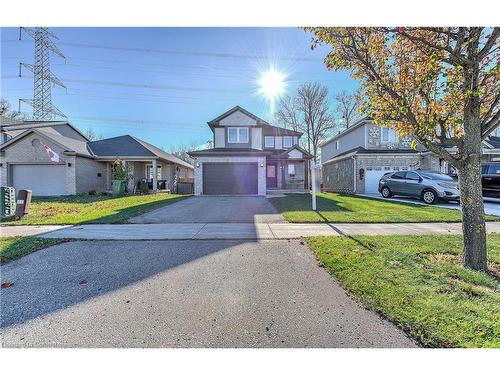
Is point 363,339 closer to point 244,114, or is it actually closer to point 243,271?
point 243,271

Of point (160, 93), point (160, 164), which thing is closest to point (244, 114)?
point (160, 93)

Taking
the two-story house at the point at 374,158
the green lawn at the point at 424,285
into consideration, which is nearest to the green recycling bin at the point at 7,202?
the green lawn at the point at 424,285

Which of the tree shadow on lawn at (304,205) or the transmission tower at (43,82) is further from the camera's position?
the transmission tower at (43,82)

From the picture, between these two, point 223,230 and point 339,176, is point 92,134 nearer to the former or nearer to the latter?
point 339,176

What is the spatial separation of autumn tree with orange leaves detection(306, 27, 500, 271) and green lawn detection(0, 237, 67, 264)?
257 inches

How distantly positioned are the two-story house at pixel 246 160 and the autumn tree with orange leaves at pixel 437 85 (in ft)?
41.2

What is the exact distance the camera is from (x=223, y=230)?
6449 mm

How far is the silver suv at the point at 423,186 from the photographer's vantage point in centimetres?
1111

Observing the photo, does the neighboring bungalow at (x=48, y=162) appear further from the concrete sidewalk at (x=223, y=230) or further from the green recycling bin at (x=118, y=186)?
the concrete sidewalk at (x=223, y=230)

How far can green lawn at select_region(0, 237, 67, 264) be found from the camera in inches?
174

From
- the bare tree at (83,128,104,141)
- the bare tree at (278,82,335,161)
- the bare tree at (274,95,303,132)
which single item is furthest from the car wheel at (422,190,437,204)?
the bare tree at (83,128,104,141)

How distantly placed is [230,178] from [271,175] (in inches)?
283

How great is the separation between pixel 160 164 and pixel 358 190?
55.9 ft

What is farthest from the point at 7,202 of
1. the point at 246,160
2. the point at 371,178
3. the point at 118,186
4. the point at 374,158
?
the point at 374,158
